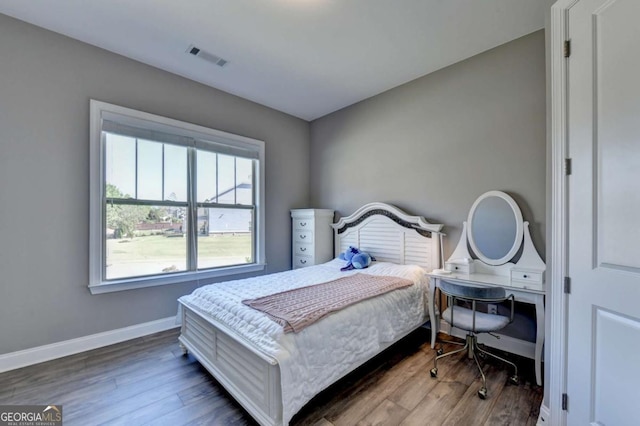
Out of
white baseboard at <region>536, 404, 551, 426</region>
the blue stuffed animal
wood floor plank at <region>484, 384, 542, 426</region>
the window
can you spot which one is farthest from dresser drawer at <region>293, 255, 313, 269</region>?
white baseboard at <region>536, 404, 551, 426</region>

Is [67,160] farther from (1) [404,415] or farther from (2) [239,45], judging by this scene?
(1) [404,415]

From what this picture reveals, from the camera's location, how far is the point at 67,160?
8.43ft

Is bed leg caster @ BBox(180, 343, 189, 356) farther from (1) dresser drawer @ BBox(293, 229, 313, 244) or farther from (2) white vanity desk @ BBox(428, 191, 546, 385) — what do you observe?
(2) white vanity desk @ BBox(428, 191, 546, 385)

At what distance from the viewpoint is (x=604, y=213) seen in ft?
4.30

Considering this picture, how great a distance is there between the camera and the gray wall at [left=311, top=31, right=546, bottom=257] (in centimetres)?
251

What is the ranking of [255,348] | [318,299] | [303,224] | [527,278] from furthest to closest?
[303,224] → [527,278] → [318,299] → [255,348]

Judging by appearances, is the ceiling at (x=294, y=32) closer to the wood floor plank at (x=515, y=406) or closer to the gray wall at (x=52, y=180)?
the gray wall at (x=52, y=180)

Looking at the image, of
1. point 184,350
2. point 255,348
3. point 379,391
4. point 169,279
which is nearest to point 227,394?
point 255,348

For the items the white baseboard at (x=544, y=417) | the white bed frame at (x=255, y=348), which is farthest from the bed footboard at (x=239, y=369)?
the white baseboard at (x=544, y=417)

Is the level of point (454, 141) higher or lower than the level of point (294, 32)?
lower

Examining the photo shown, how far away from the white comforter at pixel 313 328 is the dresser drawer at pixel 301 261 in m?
1.05

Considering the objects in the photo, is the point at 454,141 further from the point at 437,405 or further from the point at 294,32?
the point at 437,405

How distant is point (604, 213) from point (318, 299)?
173 centimetres

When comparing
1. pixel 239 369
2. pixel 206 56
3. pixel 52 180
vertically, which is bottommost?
pixel 239 369
